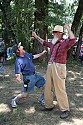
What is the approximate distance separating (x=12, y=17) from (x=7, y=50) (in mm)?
3292

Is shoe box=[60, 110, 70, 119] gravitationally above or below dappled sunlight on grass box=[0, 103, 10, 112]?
above

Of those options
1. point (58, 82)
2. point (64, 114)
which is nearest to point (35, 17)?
point (58, 82)

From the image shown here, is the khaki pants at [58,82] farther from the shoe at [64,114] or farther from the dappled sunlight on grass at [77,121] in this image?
the dappled sunlight on grass at [77,121]

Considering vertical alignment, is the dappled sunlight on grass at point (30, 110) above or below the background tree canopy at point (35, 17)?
below

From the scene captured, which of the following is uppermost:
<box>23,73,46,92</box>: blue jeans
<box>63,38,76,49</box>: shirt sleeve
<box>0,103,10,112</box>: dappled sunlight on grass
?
Result: <box>63,38,76,49</box>: shirt sleeve

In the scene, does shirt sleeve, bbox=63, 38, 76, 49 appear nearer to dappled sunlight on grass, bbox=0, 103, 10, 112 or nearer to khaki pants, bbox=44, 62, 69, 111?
khaki pants, bbox=44, 62, 69, 111

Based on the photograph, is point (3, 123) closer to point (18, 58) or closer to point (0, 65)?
point (18, 58)

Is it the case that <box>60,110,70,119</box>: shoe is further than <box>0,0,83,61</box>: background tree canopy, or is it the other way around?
<box>0,0,83,61</box>: background tree canopy

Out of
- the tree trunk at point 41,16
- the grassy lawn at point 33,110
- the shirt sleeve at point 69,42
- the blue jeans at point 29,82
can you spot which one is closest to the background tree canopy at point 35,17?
A: the tree trunk at point 41,16

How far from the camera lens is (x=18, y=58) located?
5395 mm

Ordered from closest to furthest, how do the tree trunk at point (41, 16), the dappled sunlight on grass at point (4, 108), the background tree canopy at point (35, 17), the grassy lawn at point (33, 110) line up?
the grassy lawn at point (33, 110), the dappled sunlight on grass at point (4, 108), the background tree canopy at point (35, 17), the tree trunk at point (41, 16)

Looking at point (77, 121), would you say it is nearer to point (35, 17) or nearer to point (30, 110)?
point (30, 110)

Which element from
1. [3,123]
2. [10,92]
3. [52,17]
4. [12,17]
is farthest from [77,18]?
[3,123]

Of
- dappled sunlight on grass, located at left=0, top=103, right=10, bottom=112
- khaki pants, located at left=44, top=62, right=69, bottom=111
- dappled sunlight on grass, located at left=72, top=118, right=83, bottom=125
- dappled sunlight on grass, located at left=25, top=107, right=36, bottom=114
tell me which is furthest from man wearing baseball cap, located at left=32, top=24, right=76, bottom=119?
dappled sunlight on grass, located at left=0, top=103, right=10, bottom=112
